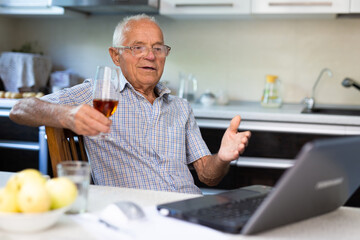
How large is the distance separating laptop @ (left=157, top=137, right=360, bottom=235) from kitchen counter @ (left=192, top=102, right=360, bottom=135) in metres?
1.60

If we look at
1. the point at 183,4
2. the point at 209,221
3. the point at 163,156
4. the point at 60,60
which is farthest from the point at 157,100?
the point at 60,60

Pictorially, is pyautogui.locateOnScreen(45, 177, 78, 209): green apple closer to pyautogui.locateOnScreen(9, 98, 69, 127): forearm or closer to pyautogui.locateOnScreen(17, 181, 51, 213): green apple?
pyautogui.locateOnScreen(17, 181, 51, 213): green apple

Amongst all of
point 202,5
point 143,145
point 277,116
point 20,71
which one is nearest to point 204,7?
point 202,5

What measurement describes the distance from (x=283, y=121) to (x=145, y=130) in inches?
45.2

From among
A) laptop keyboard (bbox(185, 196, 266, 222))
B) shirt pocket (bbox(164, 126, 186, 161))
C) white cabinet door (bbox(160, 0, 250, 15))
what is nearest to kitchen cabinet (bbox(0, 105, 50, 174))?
white cabinet door (bbox(160, 0, 250, 15))

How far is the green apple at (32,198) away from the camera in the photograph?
0.85 m

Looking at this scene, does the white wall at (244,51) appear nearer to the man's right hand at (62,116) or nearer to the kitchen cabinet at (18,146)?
the kitchen cabinet at (18,146)

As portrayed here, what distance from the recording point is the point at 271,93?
10.5 feet

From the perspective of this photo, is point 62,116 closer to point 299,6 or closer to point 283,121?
point 283,121

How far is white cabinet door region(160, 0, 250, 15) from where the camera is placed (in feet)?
9.68

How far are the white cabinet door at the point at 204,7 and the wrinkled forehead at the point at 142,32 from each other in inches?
44.5

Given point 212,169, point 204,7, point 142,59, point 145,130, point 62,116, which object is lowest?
point 212,169

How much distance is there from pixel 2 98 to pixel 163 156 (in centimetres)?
165

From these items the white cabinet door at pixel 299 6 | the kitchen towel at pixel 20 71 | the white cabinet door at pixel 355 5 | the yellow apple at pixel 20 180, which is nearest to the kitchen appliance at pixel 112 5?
the kitchen towel at pixel 20 71
